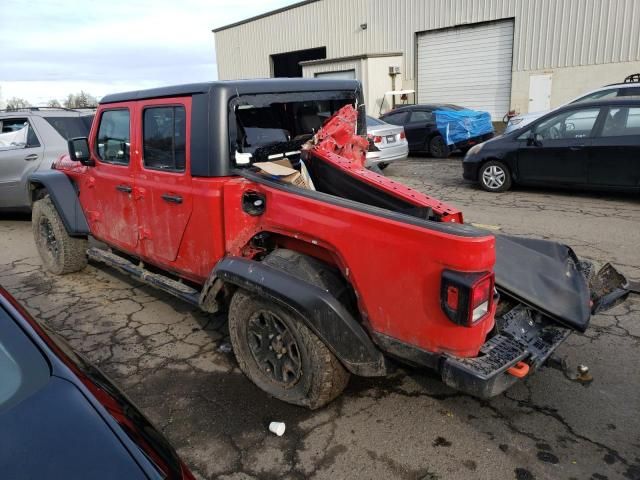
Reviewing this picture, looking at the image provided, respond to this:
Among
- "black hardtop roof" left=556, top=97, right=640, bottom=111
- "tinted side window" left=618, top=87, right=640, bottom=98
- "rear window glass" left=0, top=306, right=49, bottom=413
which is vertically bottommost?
"rear window glass" left=0, top=306, right=49, bottom=413

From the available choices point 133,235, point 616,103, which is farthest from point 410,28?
point 133,235

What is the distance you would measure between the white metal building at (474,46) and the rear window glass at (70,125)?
14250 millimetres

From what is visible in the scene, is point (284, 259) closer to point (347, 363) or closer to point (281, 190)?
point (281, 190)

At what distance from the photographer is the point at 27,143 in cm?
775

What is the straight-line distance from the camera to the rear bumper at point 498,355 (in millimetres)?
2273

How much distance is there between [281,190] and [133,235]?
72.4 inches

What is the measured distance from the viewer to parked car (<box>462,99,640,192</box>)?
297 inches

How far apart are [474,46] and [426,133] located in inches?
276

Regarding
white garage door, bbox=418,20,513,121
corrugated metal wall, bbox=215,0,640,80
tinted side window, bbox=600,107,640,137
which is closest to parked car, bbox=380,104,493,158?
white garage door, bbox=418,20,513,121

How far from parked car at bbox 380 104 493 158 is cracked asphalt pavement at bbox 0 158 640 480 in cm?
1022

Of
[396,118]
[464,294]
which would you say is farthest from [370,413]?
[396,118]

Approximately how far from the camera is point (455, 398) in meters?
3.11

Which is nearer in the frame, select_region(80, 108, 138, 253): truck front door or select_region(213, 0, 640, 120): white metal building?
select_region(80, 108, 138, 253): truck front door

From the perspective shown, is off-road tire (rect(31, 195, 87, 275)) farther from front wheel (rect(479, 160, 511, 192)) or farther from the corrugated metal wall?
the corrugated metal wall
